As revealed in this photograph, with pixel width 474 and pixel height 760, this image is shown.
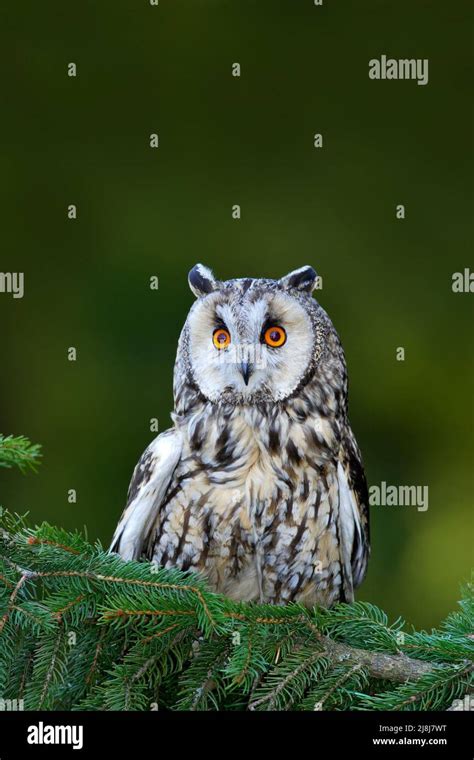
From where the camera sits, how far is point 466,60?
442 cm

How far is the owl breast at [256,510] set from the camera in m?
2.24

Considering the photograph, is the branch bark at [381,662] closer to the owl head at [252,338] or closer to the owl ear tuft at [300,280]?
the owl head at [252,338]

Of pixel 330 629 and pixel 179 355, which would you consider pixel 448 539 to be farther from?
pixel 330 629

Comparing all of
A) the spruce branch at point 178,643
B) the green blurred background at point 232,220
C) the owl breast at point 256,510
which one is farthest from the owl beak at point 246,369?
the green blurred background at point 232,220

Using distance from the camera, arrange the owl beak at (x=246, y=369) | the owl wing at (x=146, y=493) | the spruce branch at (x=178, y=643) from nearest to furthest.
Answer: the spruce branch at (x=178, y=643), the owl beak at (x=246, y=369), the owl wing at (x=146, y=493)

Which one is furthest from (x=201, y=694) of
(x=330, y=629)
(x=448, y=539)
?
(x=448, y=539)

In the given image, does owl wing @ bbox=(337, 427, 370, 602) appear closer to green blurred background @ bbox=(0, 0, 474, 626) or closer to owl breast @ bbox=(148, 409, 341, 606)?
owl breast @ bbox=(148, 409, 341, 606)

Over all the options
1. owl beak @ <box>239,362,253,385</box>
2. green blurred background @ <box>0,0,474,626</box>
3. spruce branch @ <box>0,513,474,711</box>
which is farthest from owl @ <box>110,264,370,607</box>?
green blurred background @ <box>0,0,474,626</box>

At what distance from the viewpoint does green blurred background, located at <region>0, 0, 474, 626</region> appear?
3957 mm

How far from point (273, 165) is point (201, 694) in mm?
2939

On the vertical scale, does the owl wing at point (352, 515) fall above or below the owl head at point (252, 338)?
below

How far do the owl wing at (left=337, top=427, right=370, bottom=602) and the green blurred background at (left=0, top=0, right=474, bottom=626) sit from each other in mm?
1434

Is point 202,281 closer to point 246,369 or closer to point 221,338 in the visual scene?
point 221,338

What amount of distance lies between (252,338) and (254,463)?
1.03 ft
